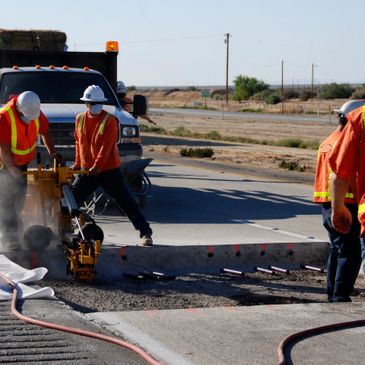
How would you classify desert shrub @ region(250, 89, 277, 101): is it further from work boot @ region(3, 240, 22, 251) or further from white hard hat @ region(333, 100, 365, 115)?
white hard hat @ region(333, 100, 365, 115)

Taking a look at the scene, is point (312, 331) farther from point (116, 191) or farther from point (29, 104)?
point (116, 191)

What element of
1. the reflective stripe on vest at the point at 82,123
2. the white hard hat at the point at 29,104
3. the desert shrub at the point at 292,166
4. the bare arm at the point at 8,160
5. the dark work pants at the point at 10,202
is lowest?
the desert shrub at the point at 292,166

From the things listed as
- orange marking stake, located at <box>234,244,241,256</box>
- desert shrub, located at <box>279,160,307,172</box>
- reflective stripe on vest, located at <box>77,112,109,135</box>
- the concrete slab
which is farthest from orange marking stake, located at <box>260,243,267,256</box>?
desert shrub, located at <box>279,160,307,172</box>

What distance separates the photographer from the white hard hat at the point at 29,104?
37.1 ft

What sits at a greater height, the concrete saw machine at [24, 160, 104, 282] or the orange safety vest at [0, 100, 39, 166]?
the orange safety vest at [0, 100, 39, 166]

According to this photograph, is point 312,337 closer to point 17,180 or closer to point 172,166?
point 17,180

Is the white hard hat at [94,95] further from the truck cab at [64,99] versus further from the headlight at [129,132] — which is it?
the headlight at [129,132]

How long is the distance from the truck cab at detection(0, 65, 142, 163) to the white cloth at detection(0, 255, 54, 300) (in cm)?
479

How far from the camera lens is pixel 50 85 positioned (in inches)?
663

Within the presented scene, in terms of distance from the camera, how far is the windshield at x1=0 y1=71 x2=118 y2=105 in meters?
16.6

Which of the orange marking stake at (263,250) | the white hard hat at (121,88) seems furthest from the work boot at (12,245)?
the white hard hat at (121,88)

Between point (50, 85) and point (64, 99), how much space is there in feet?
1.13

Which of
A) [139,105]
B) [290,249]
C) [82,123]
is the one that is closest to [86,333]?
[290,249]

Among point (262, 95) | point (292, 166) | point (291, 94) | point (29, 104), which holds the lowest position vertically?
point (262, 95)
